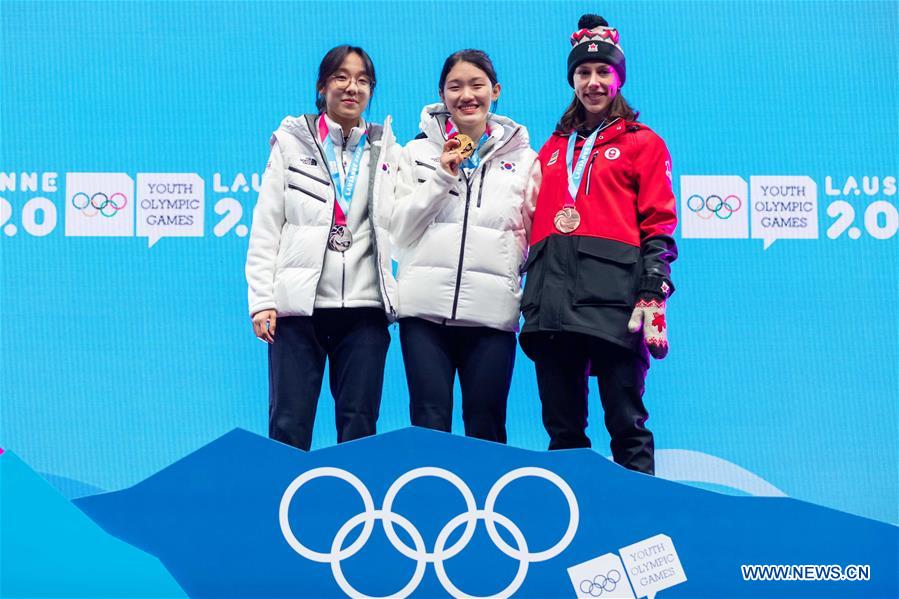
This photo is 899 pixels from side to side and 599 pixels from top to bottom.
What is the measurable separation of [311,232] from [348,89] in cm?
48

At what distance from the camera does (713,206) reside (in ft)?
15.3

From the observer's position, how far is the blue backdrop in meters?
4.56

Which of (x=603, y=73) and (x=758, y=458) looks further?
(x=758, y=458)

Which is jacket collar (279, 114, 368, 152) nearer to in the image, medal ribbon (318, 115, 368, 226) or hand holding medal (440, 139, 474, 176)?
medal ribbon (318, 115, 368, 226)

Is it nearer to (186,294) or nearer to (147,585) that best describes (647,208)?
(147,585)

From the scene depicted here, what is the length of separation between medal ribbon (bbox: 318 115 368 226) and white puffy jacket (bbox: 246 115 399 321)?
16 mm

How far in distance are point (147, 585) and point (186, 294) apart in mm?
1990

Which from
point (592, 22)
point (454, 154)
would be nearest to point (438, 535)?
point (454, 154)

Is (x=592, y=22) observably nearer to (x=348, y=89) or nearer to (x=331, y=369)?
(x=348, y=89)

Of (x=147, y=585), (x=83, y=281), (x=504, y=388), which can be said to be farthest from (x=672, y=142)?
(x=147, y=585)

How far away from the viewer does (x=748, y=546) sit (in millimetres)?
2871

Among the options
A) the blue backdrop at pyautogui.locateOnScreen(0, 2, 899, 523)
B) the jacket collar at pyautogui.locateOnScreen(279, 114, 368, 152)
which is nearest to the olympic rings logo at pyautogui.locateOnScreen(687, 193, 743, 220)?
the blue backdrop at pyautogui.locateOnScreen(0, 2, 899, 523)

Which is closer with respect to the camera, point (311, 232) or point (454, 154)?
point (454, 154)

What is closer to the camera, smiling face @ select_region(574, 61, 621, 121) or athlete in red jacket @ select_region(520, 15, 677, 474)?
athlete in red jacket @ select_region(520, 15, 677, 474)
